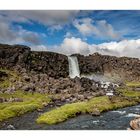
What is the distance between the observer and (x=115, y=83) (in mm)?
30812

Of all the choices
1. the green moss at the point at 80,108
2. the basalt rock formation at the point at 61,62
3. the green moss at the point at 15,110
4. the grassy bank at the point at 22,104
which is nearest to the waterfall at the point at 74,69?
the basalt rock formation at the point at 61,62

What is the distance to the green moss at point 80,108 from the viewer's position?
28358mm

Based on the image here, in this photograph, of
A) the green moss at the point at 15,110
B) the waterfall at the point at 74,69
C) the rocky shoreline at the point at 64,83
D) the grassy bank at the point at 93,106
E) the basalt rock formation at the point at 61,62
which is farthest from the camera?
the waterfall at the point at 74,69

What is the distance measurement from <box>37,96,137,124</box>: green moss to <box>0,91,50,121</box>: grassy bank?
2.47 metres

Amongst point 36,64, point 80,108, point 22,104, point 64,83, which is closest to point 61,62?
point 36,64

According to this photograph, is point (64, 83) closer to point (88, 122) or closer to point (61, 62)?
point (61, 62)

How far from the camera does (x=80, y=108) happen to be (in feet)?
99.9

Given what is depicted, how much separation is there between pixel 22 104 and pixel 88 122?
7604mm

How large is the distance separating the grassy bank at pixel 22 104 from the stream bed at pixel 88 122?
2.61ft

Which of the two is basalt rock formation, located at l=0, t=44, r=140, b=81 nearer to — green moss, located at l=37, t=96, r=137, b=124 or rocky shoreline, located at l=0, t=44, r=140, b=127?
rocky shoreline, located at l=0, t=44, r=140, b=127

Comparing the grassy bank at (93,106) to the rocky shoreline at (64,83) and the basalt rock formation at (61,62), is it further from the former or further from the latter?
the basalt rock formation at (61,62)
